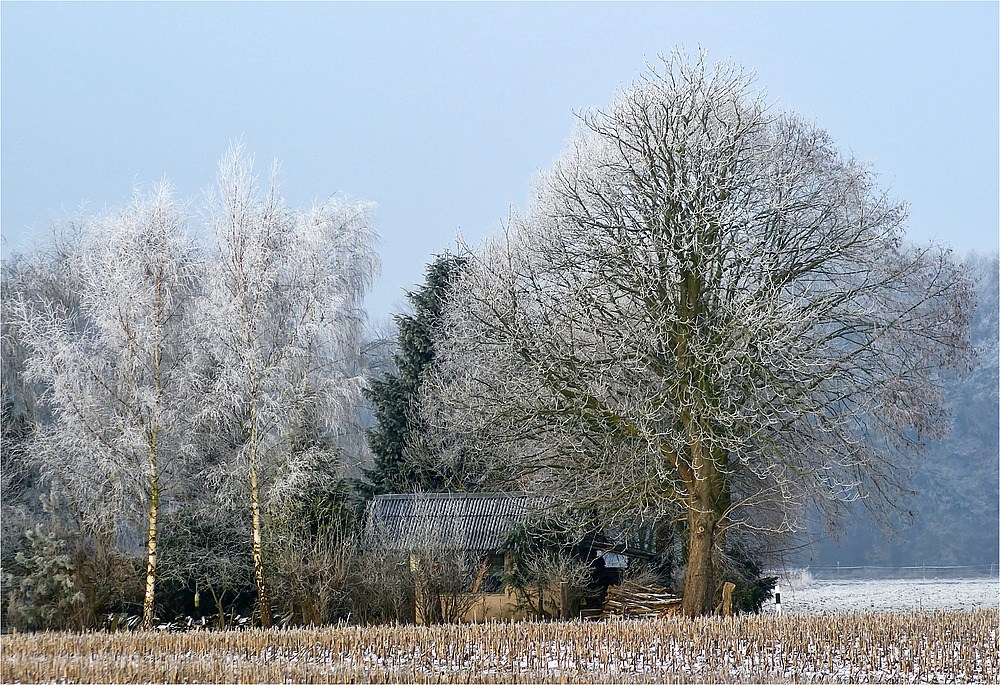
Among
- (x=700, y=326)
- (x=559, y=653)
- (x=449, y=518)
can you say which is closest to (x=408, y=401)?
(x=449, y=518)

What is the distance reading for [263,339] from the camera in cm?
2091

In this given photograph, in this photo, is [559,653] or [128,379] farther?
[128,379]

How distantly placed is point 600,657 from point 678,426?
19.2ft

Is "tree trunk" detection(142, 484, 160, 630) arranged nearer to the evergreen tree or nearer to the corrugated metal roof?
the corrugated metal roof

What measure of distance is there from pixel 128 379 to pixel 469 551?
7776 millimetres

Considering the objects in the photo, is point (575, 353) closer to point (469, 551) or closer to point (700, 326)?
point (700, 326)

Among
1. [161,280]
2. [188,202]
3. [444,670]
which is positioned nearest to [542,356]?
[444,670]

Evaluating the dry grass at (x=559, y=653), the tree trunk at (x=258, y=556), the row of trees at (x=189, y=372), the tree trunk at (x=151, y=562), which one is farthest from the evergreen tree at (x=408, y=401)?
the dry grass at (x=559, y=653)

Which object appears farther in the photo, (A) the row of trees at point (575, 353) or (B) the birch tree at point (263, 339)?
(B) the birch tree at point (263, 339)

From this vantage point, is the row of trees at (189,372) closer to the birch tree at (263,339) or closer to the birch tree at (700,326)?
the birch tree at (263,339)

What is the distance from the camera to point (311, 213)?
23500 millimetres

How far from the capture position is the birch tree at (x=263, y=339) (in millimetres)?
19953

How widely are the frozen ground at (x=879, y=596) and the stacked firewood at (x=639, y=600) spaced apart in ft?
15.7

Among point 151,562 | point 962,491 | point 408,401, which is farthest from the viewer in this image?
point 962,491
